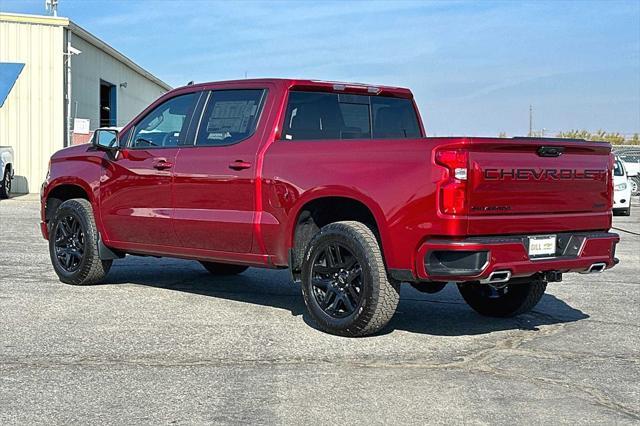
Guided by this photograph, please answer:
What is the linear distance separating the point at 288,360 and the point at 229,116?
2.53 metres

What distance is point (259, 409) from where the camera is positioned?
15.2 ft

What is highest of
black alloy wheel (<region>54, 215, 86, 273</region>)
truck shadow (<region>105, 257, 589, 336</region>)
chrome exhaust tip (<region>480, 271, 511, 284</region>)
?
chrome exhaust tip (<region>480, 271, 511, 284</region>)

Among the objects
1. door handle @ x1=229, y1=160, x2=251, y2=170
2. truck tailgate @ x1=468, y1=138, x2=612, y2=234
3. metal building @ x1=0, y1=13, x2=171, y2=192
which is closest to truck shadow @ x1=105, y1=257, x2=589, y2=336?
truck tailgate @ x1=468, y1=138, x2=612, y2=234

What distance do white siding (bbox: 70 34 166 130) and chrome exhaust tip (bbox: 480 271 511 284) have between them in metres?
23.5

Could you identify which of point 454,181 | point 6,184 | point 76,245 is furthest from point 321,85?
point 6,184

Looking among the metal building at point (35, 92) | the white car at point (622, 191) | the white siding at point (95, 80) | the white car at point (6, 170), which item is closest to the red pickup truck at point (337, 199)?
the white car at point (622, 191)

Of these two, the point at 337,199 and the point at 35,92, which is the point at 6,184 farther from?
the point at 337,199

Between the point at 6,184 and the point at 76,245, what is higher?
the point at 76,245

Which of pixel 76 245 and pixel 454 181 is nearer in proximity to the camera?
pixel 454 181

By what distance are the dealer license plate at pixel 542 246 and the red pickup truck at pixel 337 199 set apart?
0.02 metres

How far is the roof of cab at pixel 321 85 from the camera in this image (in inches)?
286

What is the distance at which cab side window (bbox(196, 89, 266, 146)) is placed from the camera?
7.25 metres

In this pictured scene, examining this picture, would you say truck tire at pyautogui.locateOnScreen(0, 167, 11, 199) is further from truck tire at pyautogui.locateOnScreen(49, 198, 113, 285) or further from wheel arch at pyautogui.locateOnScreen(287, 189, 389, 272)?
wheel arch at pyautogui.locateOnScreen(287, 189, 389, 272)

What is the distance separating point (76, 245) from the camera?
28.7 ft
